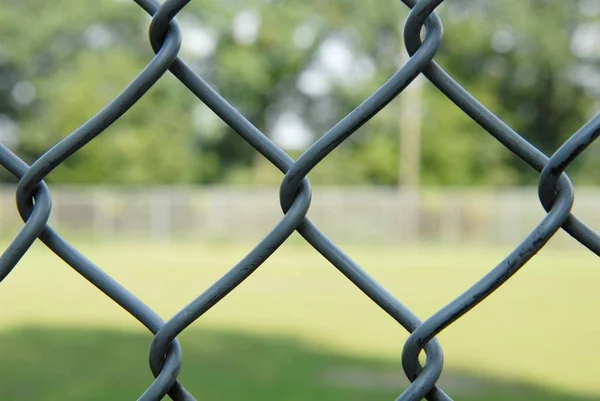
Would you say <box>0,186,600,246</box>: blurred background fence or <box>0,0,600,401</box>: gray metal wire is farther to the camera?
<box>0,186,600,246</box>: blurred background fence

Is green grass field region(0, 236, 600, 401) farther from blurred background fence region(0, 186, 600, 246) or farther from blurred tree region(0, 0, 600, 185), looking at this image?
blurred tree region(0, 0, 600, 185)

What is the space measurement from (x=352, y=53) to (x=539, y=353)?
67.8ft

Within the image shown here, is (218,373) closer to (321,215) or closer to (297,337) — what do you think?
(297,337)

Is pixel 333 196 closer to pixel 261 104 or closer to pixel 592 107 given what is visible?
pixel 261 104

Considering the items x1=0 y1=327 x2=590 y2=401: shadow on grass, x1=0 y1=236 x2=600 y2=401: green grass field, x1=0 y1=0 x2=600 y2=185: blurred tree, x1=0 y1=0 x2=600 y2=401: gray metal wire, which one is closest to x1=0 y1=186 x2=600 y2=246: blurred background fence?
x1=0 y1=0 x2=600 y2=185: blurred tree

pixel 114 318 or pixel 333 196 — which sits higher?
pixel 114 318

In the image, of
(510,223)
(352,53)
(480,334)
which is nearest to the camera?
(480,334)

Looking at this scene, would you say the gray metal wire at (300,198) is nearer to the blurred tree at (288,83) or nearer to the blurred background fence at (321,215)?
the blurred background fence at (321,215)

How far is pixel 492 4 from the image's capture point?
89.8 feet

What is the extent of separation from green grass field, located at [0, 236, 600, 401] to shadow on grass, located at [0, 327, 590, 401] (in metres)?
0.02

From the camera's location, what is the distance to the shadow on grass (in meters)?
5.81

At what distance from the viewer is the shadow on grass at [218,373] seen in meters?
5.81

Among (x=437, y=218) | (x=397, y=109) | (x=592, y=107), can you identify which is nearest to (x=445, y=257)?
(x=437, y=218)

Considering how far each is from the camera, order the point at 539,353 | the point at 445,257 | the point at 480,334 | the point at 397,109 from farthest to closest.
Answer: the point at 397,109, the point at 445,257, the point at 480,334, the point at 539,353
